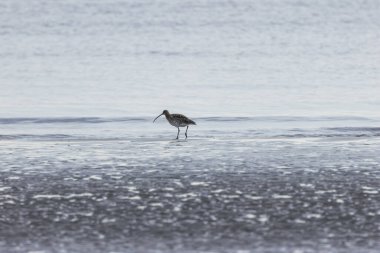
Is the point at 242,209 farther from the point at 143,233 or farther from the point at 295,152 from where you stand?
→ the point at 295,152

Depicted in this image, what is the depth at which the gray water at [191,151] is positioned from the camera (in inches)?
429

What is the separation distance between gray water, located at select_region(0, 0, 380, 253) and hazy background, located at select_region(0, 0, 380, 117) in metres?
0.13

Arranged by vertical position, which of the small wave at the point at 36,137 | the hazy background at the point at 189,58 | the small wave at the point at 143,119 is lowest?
the small wave at the point at 36,137

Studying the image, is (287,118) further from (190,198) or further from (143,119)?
(190,198)

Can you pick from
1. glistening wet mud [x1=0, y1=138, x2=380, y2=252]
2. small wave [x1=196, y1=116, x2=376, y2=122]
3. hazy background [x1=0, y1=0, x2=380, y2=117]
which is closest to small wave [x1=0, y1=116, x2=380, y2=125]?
small wave [x1=196, y1=116, x2=376, y2=122]

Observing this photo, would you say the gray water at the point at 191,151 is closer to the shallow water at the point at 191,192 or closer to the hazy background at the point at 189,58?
the shallow water at the point at 191,192

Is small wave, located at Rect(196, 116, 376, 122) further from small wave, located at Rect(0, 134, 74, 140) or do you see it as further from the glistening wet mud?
the glistening wet mud

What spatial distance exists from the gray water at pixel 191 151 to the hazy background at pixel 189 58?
0.44 ft

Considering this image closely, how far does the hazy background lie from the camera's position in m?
29.0

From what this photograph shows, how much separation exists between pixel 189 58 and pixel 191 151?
3268 centimetres

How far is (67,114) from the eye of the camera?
25.6m

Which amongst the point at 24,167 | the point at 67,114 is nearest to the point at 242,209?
the point at 24,167

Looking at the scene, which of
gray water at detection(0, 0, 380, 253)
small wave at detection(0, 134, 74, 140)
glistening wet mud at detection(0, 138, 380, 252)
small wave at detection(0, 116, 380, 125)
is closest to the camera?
glistening wet mud at detection(0, 138, 380, 252)

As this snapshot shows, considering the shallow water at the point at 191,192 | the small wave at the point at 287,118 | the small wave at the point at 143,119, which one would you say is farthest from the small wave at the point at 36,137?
the small wave at the point at 287,118
